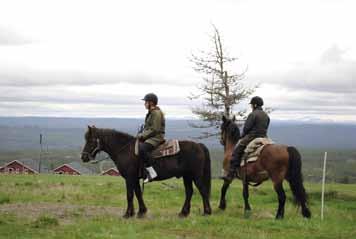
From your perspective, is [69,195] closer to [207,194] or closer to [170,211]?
[170,211]

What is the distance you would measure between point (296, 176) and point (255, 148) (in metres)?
1.34

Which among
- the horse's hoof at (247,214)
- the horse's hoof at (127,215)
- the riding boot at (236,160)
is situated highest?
the riding boot at (236,160)

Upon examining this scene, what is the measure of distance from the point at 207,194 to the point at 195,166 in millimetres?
910

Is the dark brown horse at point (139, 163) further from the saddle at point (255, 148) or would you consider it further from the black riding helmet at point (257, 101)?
the black riding helmet at point (257, 101)

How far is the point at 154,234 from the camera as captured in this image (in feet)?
38.5

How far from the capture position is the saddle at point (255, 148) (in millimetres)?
15117

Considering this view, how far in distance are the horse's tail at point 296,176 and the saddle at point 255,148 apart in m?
0.69

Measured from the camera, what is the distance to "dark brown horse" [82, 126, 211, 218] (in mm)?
14977

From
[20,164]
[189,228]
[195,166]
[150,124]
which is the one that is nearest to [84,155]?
[150,124]

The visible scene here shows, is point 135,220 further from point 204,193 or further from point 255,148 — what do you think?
point 255,148

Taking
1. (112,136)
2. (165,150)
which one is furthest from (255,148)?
(112,136)

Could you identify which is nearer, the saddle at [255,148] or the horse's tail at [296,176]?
the horse's tail at [296,176]

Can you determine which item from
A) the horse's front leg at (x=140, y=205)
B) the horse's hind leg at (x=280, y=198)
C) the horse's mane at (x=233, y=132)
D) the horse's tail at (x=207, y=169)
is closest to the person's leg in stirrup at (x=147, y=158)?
the horse's front leg at (x=140, y=205)

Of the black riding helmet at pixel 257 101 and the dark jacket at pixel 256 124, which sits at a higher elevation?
the black riding helmet at pixel 257 101
